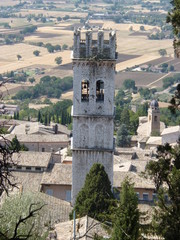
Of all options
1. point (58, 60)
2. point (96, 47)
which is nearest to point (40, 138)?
point (96, 47)

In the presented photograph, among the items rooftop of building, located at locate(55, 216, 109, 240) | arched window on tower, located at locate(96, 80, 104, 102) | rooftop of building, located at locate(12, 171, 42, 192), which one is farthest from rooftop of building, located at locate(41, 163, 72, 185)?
rooftop of building, located at locate(55, 216, 109, 240)

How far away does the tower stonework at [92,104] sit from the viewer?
35.1 m

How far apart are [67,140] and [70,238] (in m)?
40.0

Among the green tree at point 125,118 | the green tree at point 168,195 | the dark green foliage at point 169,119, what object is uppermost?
the green tree at point 168,195

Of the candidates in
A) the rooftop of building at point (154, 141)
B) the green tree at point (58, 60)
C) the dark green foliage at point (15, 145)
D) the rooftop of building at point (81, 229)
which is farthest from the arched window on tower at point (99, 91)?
the green tree at point (58, 60)

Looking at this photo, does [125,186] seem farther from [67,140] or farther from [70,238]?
[67,140]

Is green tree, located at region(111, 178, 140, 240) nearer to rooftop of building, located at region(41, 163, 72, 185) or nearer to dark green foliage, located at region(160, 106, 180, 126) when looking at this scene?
rooftop of building, located at region(41, 163, 72, 185)

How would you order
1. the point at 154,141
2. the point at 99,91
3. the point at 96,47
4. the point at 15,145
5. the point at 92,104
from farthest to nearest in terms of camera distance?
the point at 154,141 → the point at 99,91 → the point at 92,104 → the point at 96,47 → the point at 15,145

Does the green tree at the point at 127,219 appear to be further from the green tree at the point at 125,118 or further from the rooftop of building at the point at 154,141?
the green tree at the point at 125,118

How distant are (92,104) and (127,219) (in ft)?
46.7

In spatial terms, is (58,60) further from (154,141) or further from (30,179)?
(30,179)

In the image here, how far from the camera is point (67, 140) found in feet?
213

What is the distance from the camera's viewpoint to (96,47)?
3509cm

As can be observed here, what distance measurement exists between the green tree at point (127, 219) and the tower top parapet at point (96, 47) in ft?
43.5
